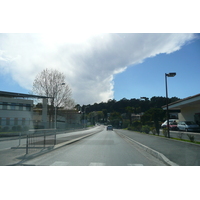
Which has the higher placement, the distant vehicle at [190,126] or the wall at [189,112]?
the wall at [189,112]

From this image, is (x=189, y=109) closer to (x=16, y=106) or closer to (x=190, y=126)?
(x=190, y=126)

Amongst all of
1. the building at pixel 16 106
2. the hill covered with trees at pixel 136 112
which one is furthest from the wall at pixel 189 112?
the building at pixel 16 106

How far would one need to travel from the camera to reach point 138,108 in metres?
68.7

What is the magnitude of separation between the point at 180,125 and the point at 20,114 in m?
34.2

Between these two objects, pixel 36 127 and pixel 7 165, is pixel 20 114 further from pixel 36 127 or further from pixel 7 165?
pixel 7 165

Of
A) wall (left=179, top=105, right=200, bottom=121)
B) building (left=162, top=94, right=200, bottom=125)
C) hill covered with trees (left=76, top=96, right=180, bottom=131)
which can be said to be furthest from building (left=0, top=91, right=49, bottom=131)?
wall (left=179, top=105, right=200, bottom=121)

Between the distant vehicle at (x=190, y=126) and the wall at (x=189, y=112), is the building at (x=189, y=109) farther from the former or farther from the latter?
the distant vehicle at (x=190, y=126)

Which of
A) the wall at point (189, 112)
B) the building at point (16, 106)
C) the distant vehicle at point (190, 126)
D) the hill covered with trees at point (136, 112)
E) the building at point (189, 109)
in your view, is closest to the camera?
the hill covered with trees at point (136, 112)

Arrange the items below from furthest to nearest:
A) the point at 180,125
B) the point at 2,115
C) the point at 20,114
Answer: the point at 20,114
the point at 2,115
the point at 180,125

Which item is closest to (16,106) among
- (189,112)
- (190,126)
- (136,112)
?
(190,126)

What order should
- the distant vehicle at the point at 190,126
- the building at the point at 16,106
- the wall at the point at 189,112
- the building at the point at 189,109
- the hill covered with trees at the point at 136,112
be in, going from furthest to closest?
the building at the point at 16,106 → the wall at the point at 189,112 → the building at the point at 189,109 → the distant vehicle at the point at 190,126 → the hill covered with trees at the point at 136,112

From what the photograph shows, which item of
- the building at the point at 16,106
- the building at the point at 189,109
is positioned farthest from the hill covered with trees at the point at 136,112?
the building at the point at 16,106

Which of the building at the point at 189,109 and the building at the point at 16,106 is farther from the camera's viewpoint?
the building at the point at 16,106
